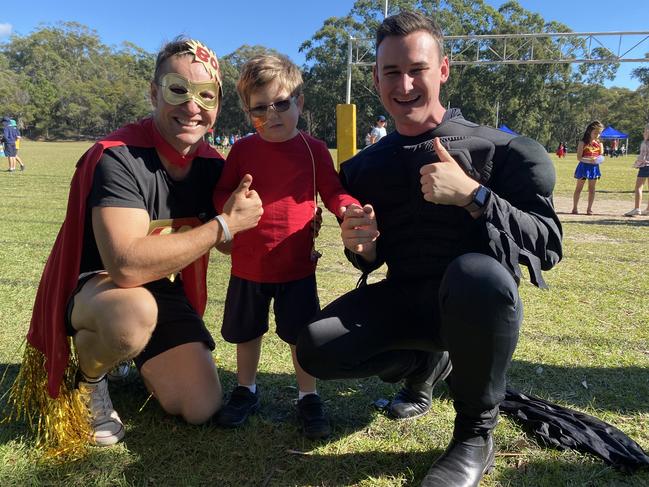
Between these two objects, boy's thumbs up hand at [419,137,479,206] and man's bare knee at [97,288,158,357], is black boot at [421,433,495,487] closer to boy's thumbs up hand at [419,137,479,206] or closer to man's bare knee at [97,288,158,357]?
boy's thumbs up hand at [419,137,479,206]

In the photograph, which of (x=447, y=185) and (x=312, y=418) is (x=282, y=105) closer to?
(x=447, y=185)

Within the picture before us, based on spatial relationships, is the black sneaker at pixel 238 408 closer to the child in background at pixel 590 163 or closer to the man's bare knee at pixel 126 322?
the man's bare knee at pixel 126 322

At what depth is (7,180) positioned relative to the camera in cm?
1205

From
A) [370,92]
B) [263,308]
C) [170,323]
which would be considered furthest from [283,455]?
[370,92]

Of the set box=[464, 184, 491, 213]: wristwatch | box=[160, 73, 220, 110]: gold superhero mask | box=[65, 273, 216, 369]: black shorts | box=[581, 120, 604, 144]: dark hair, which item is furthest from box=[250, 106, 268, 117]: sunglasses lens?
box=[581, 120, 604, 144]: dark hair

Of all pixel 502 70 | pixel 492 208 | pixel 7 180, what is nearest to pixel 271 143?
pixel 492 208

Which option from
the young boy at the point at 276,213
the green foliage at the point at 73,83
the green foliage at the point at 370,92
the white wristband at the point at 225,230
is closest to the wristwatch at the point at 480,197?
the young boy at the point at 276,213

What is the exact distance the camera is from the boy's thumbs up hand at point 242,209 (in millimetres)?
2062

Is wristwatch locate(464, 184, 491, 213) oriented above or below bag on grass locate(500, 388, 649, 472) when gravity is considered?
above

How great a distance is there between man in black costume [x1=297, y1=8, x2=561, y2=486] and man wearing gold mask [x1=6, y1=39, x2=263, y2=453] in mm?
591

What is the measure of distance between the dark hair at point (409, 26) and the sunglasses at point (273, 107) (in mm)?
494

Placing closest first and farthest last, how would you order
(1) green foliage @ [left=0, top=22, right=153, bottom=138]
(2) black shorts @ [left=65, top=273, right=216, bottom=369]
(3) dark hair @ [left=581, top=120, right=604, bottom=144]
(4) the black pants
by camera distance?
1. (4) the black pants
2. (2) black shorts @ [left=65, top=273, right=216, bottom=369]
3. (3) dark hair @ [left=581, top=120, right=604, bottom=144]
4. (1) green foliage @ [left=0, top=22, right=153, bottom=138]

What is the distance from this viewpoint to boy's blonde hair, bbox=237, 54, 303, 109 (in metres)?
2.26

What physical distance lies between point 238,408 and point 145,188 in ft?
3.60
